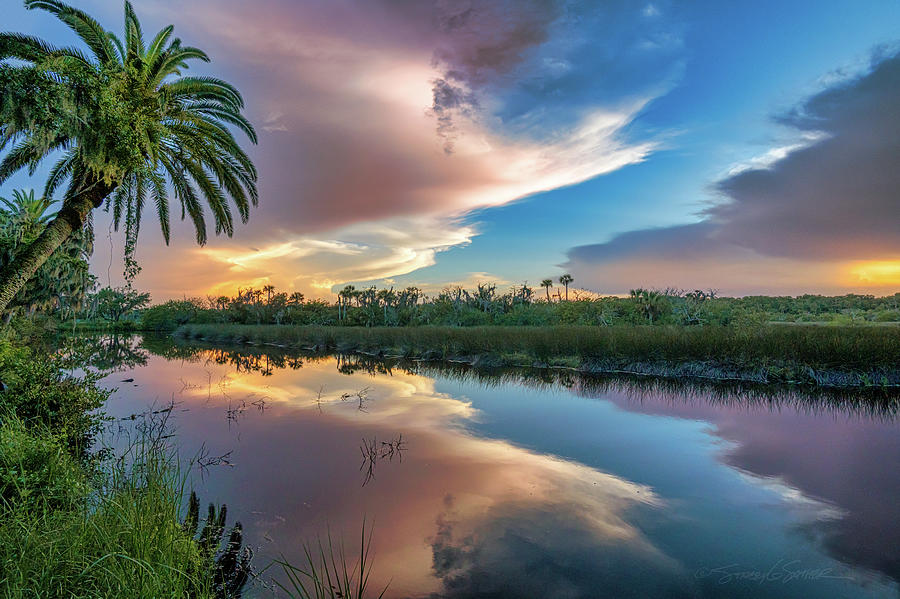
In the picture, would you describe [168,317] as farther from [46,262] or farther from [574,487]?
[574,487]

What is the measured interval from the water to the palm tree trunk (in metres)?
4.36

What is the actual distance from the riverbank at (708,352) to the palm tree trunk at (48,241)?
1597cm

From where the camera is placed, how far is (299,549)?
4.78 meters

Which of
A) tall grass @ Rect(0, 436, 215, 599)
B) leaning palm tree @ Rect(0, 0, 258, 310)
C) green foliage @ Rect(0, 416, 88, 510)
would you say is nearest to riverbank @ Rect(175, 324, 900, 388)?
leaning palm tree @ Rect(0, 0, 258, 310)

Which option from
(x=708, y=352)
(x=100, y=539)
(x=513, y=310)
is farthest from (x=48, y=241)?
(x=513, y=310)

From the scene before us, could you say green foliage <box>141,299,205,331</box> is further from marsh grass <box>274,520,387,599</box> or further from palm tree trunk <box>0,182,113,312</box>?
marsh grass <box>274,520,387,599</box>

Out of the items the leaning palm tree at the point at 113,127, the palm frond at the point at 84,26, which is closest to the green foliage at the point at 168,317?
the leaning palm tree at the point at 113,127

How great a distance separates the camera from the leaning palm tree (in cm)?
725

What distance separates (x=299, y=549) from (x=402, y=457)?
339cm

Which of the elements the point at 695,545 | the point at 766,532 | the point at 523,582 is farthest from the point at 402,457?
the point at 766,532

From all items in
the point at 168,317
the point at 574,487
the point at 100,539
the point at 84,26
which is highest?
the point at 84,26

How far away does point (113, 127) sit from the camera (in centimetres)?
838

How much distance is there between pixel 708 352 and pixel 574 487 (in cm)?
1236

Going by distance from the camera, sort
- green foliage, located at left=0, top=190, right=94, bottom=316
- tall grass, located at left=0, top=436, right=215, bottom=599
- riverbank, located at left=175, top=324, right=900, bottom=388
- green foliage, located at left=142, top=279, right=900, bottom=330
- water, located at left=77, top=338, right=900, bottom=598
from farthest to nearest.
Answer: green foliage, located at left=142, top=279, right=900, bottom=330, riverbank, located at left=175, top=324, right=900, bottom=388, green foliage, located at left=0, top=190, right=94, bottom=316, water, located at left=77, top=338, right=900, bottom=598, tall grass, located at left=0, top=436, right=215, bottom=599
